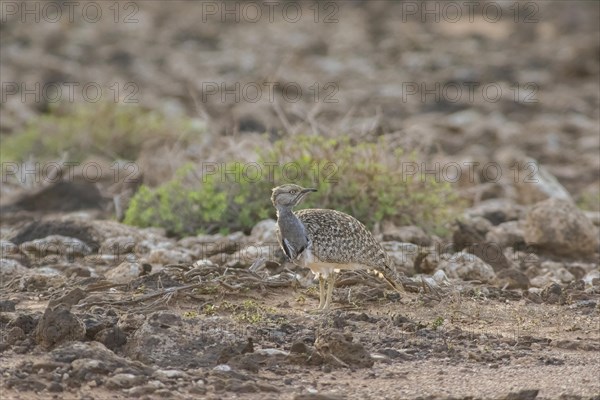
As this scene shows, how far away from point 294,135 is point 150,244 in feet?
5.63

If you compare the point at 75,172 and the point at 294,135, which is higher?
the point at 294,135

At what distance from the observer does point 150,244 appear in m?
10.1

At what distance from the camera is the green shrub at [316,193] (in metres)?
10.4

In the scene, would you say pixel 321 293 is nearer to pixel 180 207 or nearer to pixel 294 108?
pixel 180 207

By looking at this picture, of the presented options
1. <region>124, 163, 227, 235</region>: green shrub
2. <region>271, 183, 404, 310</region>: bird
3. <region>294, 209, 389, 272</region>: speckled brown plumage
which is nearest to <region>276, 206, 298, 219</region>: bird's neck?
<region>271, 183, 404, 310</region>: bird

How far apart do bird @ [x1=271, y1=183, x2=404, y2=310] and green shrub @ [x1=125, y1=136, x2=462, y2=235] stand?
2.15 meters

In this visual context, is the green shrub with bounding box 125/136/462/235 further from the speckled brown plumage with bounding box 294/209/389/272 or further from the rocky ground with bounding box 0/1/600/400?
the speckled brown plumage with bounding box 294/209/389/272

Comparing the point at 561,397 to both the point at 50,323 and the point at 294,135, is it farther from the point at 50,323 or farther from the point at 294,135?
the point at 294,135

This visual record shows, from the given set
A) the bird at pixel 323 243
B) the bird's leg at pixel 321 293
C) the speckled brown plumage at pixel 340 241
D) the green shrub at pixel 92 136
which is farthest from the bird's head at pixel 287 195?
the green shrub at pixel 92 136

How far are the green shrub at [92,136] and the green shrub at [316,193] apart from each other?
12.5 feet

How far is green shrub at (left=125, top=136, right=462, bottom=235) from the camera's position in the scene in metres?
10.4

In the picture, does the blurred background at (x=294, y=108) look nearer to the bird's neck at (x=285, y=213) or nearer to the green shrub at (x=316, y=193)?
the green shrub at (x=316, y=193)

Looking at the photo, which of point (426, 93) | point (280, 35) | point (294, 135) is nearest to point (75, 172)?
point (294, 135)

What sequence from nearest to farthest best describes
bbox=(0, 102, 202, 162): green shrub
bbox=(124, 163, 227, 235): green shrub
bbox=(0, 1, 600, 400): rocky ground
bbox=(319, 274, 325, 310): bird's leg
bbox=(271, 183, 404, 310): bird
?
bbox=(0, 1, 600, 400): rocky ground → bbox=(271, 183, 404, 310): bird → bbox=(319, 274, 325, 310): bird's leg → bbox=(124, 163, 227, 235): green shrub → bbox=(0, 102, 202, 162): green shrub
